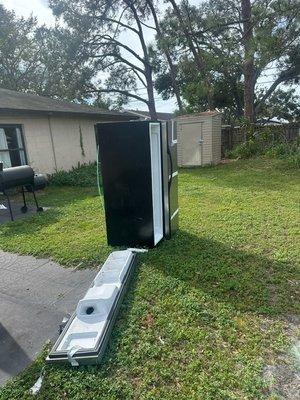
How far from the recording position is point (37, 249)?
452cm

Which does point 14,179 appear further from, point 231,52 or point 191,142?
point 231,52

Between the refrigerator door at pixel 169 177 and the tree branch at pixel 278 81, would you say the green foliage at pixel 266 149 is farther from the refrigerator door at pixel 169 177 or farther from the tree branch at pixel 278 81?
the tree branch at pixel 278 81

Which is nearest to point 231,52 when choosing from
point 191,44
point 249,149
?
point 191,44

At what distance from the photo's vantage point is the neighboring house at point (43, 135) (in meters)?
9.62

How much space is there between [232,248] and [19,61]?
27.6m

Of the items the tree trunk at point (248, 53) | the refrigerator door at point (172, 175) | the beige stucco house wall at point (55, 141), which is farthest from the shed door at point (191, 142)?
the refrigerator door at point (172, 175)

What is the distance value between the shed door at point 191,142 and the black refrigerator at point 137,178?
8224mm

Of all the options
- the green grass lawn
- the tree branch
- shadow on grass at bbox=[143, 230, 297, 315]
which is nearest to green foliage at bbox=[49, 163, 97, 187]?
the green grass lawn

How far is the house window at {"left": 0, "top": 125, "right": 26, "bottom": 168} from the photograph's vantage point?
9.52 m

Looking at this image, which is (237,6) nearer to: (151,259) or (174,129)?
(174,129)

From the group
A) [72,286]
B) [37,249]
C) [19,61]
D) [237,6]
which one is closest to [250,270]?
[72,286]

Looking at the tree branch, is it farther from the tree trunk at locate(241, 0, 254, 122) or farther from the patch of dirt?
the patch of dirt

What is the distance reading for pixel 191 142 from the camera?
12.4 m

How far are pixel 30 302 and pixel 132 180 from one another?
1.86 metres
